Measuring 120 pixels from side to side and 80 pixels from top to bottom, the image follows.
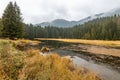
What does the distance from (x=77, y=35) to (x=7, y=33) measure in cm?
8269

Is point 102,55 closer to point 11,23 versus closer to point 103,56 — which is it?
point 103,56

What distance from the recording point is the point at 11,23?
148 ft

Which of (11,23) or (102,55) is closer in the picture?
(102,55)

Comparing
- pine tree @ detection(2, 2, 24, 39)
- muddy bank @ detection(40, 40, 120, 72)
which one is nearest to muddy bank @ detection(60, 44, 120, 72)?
muddy bank @ detection(40, 40, 120, 72)

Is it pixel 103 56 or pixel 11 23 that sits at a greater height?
pixel 11 23

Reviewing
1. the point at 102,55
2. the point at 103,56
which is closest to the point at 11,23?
the point at 102,55

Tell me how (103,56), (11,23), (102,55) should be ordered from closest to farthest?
(103,56) → (102,55) → (11,23)

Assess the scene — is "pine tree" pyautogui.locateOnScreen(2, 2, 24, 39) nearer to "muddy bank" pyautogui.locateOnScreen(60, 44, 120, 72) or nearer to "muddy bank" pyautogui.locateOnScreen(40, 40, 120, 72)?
"muddy bank" pyautogui.locateOnScreen(40, 40, 120, 72)

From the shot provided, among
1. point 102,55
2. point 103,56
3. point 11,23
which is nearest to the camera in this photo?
point 103,56

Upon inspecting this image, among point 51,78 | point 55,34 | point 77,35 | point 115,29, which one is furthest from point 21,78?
point 55,34

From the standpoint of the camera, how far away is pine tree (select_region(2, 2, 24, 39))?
44487 mm

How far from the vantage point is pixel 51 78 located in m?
8.39

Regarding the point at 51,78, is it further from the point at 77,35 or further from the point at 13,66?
the point at 77,35

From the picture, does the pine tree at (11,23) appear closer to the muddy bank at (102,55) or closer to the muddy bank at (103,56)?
the muddy bank at (102,55)
